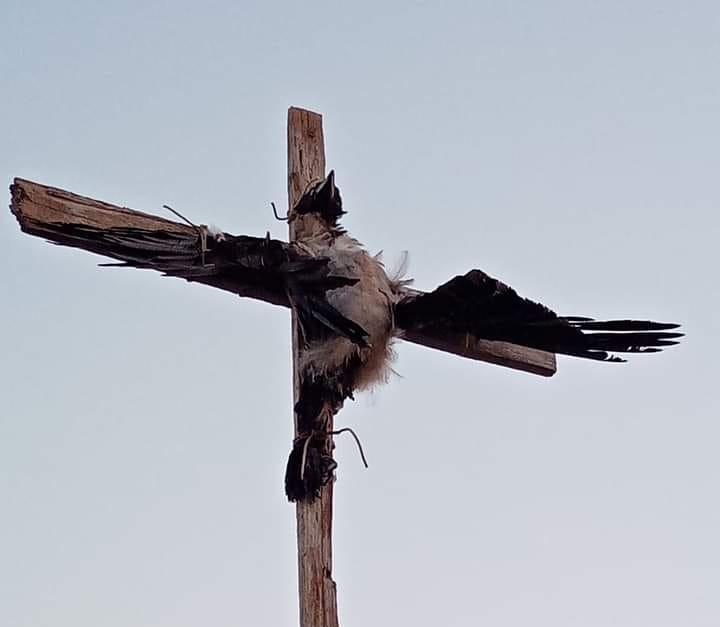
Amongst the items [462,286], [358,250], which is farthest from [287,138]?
[462,286]

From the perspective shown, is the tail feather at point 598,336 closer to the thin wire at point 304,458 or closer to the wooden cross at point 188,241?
the wooden cross at point 188,241

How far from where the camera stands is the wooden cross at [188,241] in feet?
5.55

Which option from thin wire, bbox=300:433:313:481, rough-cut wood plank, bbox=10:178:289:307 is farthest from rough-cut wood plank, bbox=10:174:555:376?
thin wire, bbox=300:433:313:481

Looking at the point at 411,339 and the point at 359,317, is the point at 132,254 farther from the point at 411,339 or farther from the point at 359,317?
the point at 411,339

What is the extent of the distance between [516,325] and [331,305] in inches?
14.0

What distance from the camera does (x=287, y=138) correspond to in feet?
7.14

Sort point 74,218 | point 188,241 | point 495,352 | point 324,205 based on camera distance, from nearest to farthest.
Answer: point 74,218, point 188,241, point 324,205, point 495,352

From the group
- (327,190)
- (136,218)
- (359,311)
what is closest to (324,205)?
(327,190)

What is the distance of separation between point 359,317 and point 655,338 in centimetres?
52

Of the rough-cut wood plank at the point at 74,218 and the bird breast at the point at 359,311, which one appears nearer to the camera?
the rough-cut wood plank at the point at 74,218

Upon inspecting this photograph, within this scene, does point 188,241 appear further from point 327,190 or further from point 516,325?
point 516,325

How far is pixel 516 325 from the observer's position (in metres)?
2.06

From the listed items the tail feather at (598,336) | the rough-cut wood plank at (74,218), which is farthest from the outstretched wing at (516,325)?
the rough-cut wood plank at (74,218)

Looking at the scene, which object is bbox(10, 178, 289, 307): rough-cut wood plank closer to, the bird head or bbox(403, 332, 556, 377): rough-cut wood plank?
the bird head
